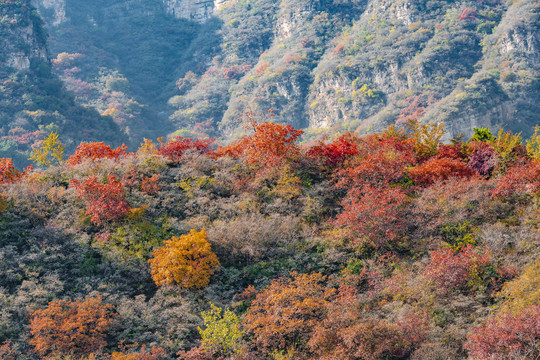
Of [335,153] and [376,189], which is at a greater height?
[335,153]

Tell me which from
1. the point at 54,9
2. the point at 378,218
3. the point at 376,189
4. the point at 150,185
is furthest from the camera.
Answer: the point at 54,9

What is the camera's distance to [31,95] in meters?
71.8

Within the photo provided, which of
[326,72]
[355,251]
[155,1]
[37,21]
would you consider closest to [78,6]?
[155,1]

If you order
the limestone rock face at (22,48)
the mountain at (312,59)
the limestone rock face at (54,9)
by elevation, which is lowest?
the mountain at (312,59)

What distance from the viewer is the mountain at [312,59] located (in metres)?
68.0

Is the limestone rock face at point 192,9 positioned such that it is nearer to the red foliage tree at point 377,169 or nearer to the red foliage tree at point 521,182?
the red foliage tree at point 377,169

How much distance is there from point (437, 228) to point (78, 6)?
12810 cm

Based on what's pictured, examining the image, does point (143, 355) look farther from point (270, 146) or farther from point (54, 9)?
point (54, 9)

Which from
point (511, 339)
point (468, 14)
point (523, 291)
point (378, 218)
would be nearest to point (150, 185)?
point (378, 218)

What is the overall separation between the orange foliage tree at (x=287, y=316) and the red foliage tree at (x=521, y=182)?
837 centimetres

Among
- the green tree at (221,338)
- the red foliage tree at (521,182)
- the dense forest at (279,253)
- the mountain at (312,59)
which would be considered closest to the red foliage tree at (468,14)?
the mountain at (312,59)

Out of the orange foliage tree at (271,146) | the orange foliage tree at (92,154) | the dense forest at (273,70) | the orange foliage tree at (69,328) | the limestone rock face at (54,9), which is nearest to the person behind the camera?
the orange foliage tree at (69,328)

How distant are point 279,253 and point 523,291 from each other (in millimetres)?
8306

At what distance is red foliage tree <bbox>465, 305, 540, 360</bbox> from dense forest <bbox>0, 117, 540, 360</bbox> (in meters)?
0.04
